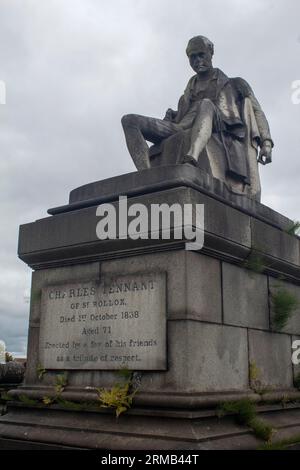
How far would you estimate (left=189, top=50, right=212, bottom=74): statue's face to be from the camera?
28.0 feet

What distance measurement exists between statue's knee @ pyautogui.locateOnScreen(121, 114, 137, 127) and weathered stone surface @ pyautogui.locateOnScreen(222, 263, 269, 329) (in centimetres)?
236

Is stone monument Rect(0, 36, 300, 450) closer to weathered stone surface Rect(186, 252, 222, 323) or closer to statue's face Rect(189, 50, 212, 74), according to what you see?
weathered stone surface Rect(186, 252, 222, 323)

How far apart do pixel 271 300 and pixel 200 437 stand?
2.65 m

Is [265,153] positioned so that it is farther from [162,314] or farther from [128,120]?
Result: [162,314]

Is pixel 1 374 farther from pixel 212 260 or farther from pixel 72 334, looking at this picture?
pixel 212 260

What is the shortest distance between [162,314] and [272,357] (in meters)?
2.00

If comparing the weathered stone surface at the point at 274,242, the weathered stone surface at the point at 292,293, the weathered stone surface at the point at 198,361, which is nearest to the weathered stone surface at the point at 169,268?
the weathered stone surface at the point at 198,361

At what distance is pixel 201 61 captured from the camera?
8547 mm

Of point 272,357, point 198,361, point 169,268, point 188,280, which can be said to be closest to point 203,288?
point 188,280

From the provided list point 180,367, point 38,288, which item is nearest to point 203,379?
point 180,367

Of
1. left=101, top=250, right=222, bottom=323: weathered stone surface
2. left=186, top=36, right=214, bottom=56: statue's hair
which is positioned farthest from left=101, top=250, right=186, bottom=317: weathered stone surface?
left=186, top=36, right=214, bottom=56: statue's hair

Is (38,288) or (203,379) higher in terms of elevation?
(38,288)

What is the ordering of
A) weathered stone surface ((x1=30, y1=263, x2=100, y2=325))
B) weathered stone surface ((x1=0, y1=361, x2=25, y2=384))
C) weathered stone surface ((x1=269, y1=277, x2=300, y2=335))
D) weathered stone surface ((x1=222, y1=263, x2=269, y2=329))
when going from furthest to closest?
weathered stone surface ((x1=0, y1=361, x2=25, y2=384)), weathered stone surface ((x1=269, y1=277, x2=300, y2=335)), weathered stone surface ((x1=30, y1=263, x2=100, y2=325)), weathered stone surface ((x1=222, y1=263, x2=269, y2=329))

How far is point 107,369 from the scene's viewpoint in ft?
20.3
